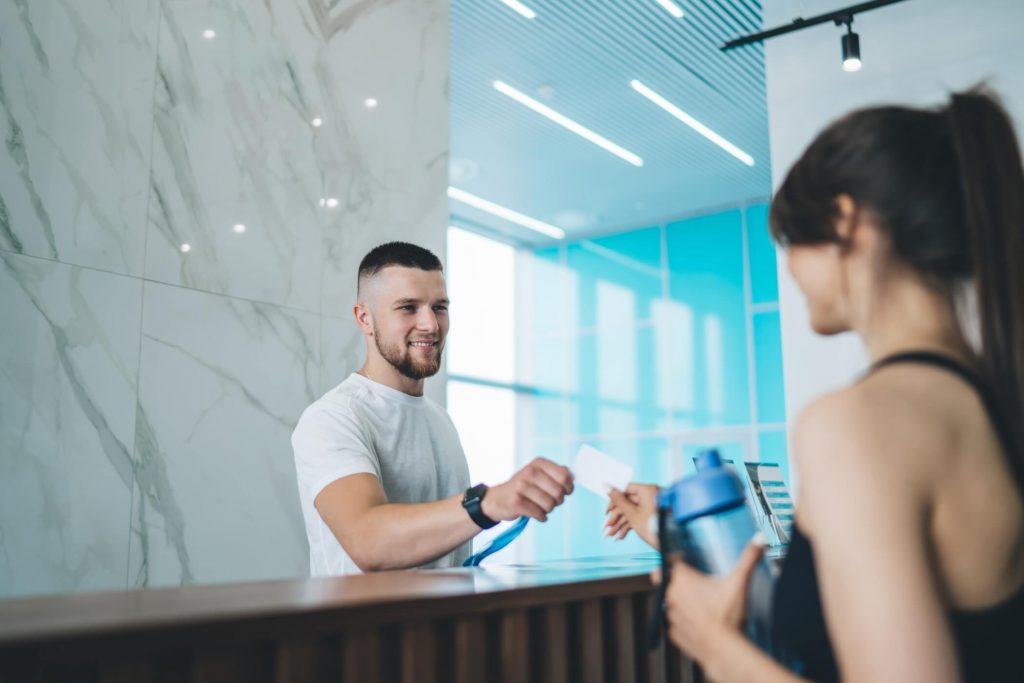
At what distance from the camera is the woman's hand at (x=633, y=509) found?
1566mm

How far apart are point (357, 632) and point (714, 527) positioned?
0.45m

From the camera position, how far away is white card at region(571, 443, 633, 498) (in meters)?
1.52

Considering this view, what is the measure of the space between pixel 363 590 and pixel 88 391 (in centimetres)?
160

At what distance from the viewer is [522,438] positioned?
427 inches

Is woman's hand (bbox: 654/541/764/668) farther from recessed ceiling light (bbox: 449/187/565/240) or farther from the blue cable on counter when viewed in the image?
recessed ceiling light (bbox: 449/187/565/240)

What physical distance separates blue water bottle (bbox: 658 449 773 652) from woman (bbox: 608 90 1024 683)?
47mm

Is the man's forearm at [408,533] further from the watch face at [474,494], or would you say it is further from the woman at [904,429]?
the woman at [904,429]

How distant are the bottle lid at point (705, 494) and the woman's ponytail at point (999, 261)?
10.8 inches

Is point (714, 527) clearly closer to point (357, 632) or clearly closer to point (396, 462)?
→ point (357, 632)

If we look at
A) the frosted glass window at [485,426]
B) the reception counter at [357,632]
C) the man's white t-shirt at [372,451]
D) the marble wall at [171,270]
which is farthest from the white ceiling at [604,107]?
the reception counter at [357,632]

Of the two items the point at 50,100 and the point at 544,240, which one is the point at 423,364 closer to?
the point at 50,100

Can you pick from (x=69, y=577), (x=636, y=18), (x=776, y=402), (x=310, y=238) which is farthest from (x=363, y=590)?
(x=776, y=402)

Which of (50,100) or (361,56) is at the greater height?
(361,56)

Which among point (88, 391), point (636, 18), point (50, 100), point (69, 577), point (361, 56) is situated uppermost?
point (636, 18)
